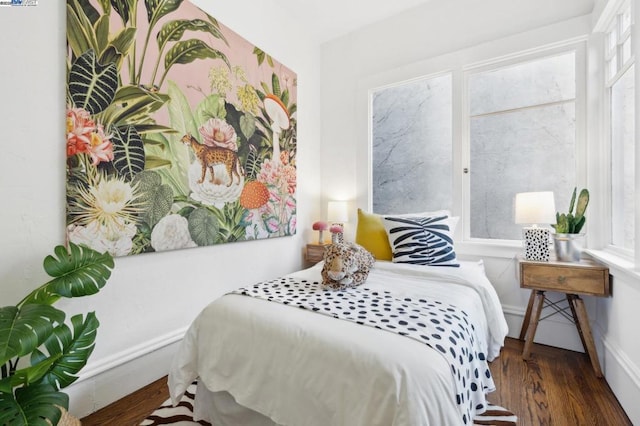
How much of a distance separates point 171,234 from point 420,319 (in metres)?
1.58

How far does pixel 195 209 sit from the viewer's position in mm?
2051

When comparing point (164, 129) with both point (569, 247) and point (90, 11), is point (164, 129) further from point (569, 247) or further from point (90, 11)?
point (569, 247)

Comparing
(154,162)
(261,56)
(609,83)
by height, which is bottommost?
(154,162)

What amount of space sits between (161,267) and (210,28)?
1733 mm

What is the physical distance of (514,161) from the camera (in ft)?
8.13

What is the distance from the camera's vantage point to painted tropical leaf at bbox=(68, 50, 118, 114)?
149 centimetres

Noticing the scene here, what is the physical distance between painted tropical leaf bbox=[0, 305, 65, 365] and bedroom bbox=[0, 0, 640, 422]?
485 mm

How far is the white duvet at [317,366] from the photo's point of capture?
2.95ft

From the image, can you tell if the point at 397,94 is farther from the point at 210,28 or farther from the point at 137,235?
the point at 137,235

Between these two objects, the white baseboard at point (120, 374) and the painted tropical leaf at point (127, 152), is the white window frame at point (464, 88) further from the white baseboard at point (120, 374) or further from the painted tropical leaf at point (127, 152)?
the white baseboard at point (120, 374)

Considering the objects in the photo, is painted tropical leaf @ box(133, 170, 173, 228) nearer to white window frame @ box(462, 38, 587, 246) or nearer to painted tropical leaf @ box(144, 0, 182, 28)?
painted tropical leaf @ box(144, 0, 182, 28)

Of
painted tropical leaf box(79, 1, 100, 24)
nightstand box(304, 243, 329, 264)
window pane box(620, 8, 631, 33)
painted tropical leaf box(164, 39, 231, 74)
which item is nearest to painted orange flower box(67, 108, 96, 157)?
painted tropical leaf box(79, 1, 100, 24)

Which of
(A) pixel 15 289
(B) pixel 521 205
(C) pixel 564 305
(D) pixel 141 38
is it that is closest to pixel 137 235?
(A) pixel 15 289

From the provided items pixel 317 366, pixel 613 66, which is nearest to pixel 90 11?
→ pixel 317 366
